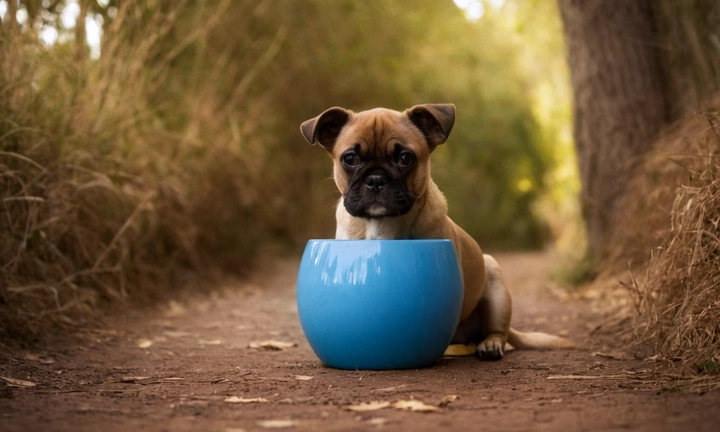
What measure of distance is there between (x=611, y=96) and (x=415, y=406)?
544 centimetres

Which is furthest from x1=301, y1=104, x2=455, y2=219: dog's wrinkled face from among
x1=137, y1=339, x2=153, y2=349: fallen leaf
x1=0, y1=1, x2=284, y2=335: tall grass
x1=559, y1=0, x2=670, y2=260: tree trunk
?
x1=559, y1=0, x2=670, y2=260: tree trunk

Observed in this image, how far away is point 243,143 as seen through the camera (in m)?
9.36

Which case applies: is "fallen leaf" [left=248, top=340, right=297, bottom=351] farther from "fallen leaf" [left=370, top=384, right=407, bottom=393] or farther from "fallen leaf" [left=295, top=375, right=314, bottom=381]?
"fallen leaf" [left=370, top=384, right=407, bottom=393]

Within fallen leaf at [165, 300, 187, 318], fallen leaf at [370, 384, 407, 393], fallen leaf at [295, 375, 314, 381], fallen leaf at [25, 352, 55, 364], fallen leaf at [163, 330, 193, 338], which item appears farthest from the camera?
fallen leaf at [165, 300, 187, 318]

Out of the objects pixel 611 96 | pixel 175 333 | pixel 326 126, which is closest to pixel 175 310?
pixel 175 333

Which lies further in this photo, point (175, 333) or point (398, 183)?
point (175, 333)

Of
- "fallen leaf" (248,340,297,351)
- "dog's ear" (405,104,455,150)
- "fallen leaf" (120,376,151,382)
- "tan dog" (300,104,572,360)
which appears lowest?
"fallen leaf" (248,340,297,351)

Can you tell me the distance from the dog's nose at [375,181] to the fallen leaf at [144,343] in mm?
1897

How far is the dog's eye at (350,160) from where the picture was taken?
429 cm

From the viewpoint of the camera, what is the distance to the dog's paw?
4.36 m

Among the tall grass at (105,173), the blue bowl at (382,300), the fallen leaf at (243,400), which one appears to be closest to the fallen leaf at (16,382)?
the tall grass at (105,173)

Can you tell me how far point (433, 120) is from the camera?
439cm

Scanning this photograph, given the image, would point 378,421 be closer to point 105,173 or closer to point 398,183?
point 398,183

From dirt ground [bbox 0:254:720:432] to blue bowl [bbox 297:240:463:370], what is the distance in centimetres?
10
